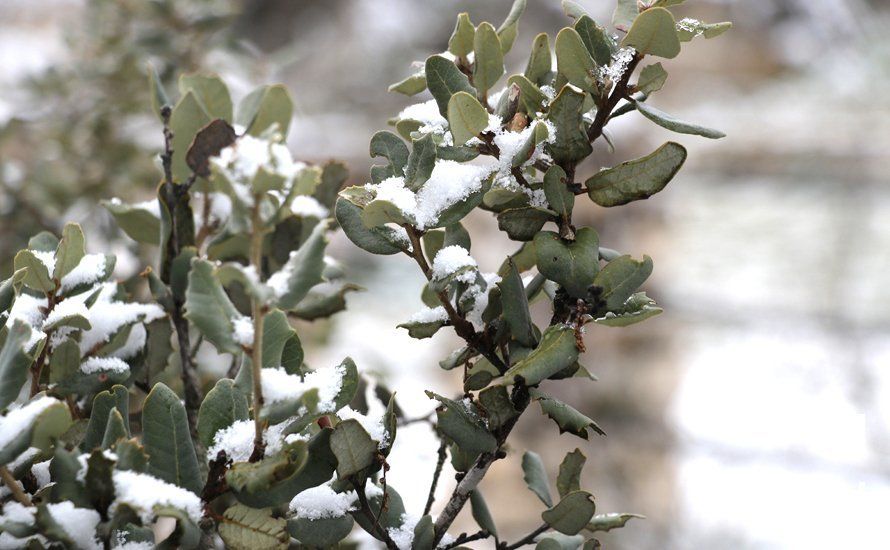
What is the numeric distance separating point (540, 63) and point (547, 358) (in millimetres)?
178

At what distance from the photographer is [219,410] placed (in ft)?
1.23

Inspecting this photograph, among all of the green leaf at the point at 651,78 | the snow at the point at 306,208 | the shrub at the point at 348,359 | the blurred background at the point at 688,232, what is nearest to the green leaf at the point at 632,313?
the shrub at the point at 348,359

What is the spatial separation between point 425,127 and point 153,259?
71cm

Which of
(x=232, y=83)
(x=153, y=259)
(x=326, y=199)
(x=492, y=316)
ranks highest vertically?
(x=232, y=83)

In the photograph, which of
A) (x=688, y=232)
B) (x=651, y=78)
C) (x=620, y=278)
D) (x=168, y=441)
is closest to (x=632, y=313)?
(x=620, y=278)

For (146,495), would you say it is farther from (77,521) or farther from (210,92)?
(210,92)

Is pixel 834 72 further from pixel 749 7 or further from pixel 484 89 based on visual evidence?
pixel 484 89

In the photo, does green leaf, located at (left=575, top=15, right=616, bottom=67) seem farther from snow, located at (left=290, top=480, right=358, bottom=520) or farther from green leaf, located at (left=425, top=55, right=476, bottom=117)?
snow, located at (left=290, top=480, right=358, bottom=520)

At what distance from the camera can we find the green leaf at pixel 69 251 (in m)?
0.40

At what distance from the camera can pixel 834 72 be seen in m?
2.95

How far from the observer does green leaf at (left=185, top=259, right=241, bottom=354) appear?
0.32 metres

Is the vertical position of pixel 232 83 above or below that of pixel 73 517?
above

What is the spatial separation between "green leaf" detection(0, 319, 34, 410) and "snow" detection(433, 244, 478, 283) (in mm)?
181

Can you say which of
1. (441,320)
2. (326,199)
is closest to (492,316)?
(441,320)
